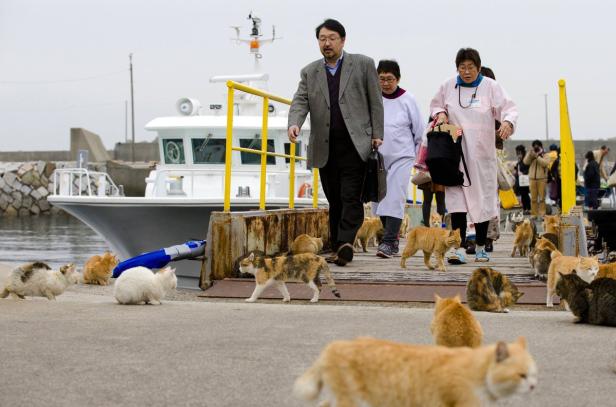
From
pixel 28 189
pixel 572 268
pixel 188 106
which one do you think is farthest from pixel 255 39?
pixel 28 189

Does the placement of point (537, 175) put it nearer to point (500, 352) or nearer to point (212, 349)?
point (212, 349)

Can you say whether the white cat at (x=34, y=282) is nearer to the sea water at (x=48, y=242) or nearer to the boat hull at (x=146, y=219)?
the boat hull at (x=146, y=219)

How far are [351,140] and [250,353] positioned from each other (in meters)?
4.02

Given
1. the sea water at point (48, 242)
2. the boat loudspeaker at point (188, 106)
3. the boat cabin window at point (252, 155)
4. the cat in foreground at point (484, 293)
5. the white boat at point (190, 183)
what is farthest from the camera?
the sea water at point (48, 242)

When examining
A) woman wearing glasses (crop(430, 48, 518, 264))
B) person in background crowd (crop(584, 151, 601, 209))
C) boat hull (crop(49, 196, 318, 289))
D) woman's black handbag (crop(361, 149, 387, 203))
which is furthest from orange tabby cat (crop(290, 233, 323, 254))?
person in background crowd (crop(584, 151, 601, 209))

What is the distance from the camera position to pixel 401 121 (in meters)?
10.1

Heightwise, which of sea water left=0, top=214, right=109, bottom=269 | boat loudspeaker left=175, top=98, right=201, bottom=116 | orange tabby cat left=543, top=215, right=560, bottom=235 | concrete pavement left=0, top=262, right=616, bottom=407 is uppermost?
boat loudspeaker left=175, top=98, right=201, bottom=116

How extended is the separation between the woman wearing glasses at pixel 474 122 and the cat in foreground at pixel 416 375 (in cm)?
586

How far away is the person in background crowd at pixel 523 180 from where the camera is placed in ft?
69.7

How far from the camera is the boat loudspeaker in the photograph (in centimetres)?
1769

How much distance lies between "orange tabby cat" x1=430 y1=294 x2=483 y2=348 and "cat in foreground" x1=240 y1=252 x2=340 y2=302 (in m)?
2.89

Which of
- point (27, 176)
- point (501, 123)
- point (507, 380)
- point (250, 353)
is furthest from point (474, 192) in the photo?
point (27, 176)

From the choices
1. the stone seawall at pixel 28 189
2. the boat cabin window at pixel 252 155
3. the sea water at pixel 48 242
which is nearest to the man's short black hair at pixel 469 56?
the boat cabin window at pixel 252 155

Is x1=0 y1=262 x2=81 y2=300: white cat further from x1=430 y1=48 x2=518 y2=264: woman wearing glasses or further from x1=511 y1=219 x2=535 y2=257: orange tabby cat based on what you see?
x1=511 y1=219 x2=535 y2=257: orange tabby cat
